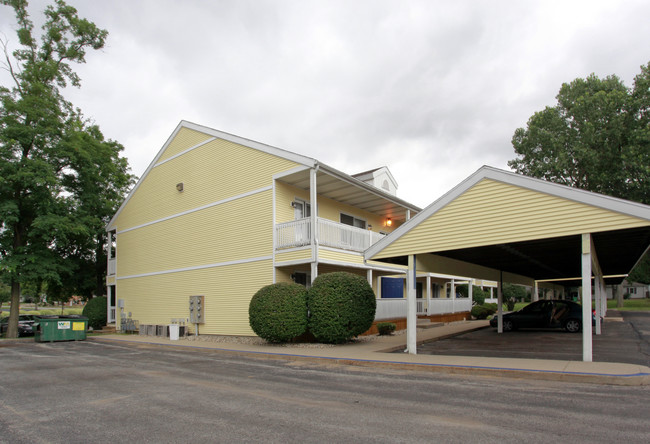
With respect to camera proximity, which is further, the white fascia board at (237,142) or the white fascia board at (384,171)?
the white fascia board at (384,171)

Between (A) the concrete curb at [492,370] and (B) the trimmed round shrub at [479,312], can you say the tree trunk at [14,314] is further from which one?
(B) the trimmed round shrub at [479,312]

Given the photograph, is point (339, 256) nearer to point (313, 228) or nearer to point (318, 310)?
point (313, 228)

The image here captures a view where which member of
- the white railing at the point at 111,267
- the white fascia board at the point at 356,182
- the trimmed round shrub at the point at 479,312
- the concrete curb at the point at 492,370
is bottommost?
the trimmed round shrub at the point at 479,312

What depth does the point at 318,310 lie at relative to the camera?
14.8 metres

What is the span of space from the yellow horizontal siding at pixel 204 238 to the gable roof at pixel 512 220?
21.8 feet

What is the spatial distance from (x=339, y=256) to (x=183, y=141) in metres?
11.0

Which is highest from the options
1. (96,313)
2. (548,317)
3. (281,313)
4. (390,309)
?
(281,313)

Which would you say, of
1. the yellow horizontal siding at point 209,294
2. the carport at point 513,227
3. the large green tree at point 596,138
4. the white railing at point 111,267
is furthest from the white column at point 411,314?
the large green tree at point 596,138

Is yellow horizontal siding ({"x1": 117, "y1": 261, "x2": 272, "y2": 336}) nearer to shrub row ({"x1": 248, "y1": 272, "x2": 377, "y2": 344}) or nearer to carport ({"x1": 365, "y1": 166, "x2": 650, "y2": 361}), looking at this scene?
shrub row ({"x1": 248, "y1": 272, "x2": 377, "y2": 344})

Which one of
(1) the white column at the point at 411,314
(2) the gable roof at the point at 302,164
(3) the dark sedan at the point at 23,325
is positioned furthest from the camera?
(3) the dark sedan at the point at 23,325

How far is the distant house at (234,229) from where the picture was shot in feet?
58.2

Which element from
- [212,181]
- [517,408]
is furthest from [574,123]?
[517,408]

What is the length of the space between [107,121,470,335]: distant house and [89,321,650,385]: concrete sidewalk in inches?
136

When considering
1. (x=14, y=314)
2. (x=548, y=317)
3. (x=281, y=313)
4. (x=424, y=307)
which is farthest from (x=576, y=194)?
(x=14, y=314)
